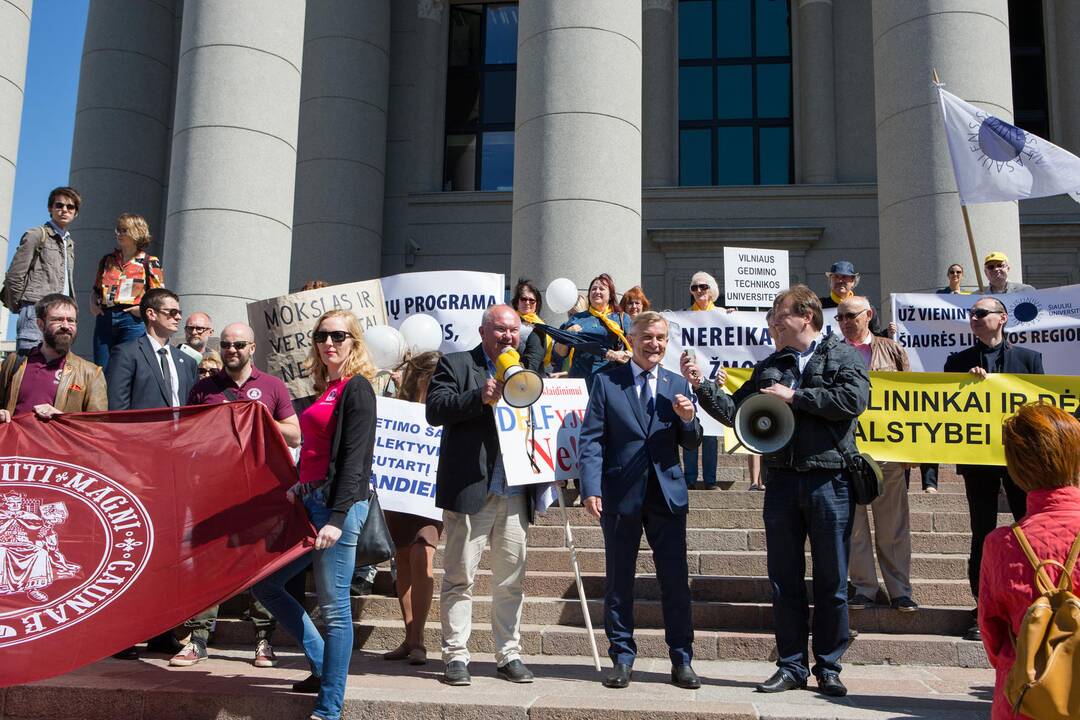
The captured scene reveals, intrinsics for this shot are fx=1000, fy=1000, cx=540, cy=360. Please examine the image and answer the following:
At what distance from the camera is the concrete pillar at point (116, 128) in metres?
18.3

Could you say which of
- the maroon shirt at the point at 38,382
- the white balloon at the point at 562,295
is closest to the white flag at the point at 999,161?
the white balloon at the point at 562,295

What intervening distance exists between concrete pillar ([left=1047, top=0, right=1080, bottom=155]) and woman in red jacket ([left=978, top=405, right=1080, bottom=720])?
1782 cm

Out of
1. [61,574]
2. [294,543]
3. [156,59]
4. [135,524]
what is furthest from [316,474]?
[156,59]

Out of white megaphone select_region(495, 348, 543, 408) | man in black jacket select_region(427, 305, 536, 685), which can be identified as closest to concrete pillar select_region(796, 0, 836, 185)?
man in black jacket select_region(427, 305, 536, 685)

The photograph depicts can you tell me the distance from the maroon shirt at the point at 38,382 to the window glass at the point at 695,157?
49.9ft

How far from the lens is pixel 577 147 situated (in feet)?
40.3

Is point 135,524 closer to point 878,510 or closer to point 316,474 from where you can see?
point 316,474

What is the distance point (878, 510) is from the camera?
22.9 feet

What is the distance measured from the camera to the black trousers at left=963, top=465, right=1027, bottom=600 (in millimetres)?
6609

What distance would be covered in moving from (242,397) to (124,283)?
2.83 m

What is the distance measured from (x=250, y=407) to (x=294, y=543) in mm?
859

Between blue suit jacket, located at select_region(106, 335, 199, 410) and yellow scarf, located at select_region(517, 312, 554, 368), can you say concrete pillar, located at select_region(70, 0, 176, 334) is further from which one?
blue suit jacket, located at select_region(106, 335, 199, 410)

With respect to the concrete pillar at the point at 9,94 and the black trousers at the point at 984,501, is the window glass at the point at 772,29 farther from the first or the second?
the black trousers at the point at 984,501

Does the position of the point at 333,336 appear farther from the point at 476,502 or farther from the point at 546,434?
the point at 546,434
